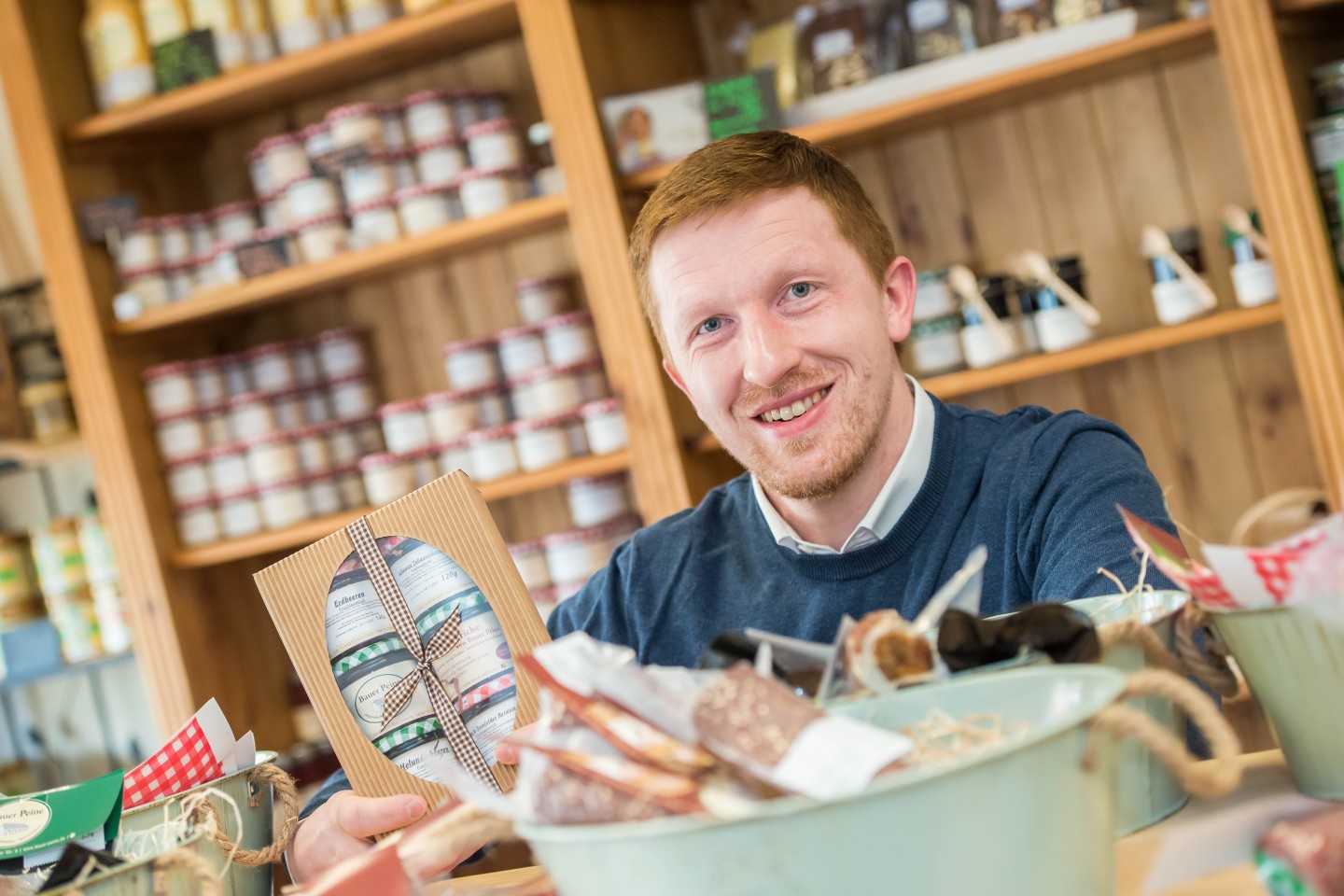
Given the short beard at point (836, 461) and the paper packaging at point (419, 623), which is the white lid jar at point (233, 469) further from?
the paper packaging at point (419, 623)

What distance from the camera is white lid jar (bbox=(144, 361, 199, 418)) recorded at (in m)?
2.39

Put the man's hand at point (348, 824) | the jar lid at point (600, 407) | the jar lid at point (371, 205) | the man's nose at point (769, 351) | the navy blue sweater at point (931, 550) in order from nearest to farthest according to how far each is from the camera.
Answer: the man's hand at point (348, 824) < the navy blue sweater at point (931, 550) < the man's nose at point (769, 351) < the jar lid at point (600, 407) < the jar lid at point (371, 205)

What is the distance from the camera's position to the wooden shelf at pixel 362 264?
7.14ft

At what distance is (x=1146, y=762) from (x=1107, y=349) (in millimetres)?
1355

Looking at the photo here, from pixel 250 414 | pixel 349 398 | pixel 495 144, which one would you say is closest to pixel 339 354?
pixel 349 398

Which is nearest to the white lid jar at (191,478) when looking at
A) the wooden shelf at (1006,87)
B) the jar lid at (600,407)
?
the jar lid at (600,407)

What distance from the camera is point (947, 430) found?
4.17 ft

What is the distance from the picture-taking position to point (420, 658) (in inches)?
35.5

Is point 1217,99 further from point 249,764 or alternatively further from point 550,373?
point 249,764

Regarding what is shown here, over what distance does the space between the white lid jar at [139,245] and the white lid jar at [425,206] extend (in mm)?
482

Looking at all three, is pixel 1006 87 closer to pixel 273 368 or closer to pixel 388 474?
pixel 388 474

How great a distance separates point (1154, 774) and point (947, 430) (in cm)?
63

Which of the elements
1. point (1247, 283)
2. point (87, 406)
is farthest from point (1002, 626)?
point (87, 406)

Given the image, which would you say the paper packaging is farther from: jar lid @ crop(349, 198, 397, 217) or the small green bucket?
jar lid @ crop(349, 198, 397, 217)
